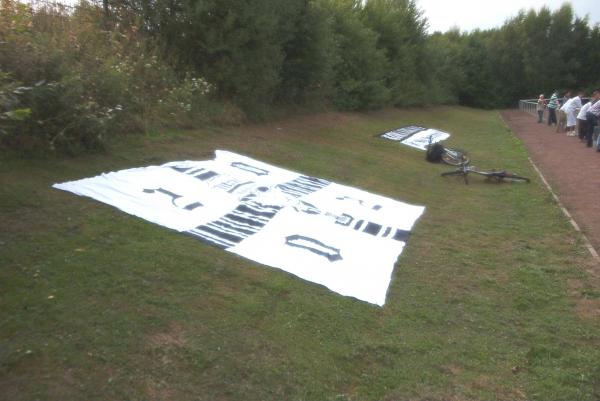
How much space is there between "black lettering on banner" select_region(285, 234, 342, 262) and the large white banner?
13 millimetres

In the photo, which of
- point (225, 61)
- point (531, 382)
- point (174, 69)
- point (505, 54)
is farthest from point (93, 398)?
point (505, 54)

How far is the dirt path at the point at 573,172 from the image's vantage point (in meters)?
10.6

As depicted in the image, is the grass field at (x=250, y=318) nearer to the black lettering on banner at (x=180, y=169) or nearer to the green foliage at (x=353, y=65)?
the black lettering on banner at (x=180, y=169)

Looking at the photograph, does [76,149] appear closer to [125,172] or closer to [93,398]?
[125,172]

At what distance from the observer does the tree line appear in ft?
27.9

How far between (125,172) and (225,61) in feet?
26.2

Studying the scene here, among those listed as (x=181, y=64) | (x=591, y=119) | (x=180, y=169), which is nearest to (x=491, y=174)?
(x=180, y=169)

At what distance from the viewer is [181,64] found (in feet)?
50.6

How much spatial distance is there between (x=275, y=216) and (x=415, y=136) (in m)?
17.2

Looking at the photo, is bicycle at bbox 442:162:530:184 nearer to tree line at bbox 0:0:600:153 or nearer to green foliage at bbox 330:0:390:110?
tree line at bbox 0:0:600:153

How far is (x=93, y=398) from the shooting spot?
12.9 ft

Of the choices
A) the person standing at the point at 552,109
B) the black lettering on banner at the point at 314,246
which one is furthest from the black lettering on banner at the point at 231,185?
the person standing at the point at 552,109

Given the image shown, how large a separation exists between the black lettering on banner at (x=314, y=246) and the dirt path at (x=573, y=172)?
397 cm

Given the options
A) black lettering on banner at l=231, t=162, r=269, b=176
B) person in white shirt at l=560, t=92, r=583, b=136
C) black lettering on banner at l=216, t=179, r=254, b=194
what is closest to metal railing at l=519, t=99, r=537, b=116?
person in white shirt at l=560, t=92, r=583, b=136
